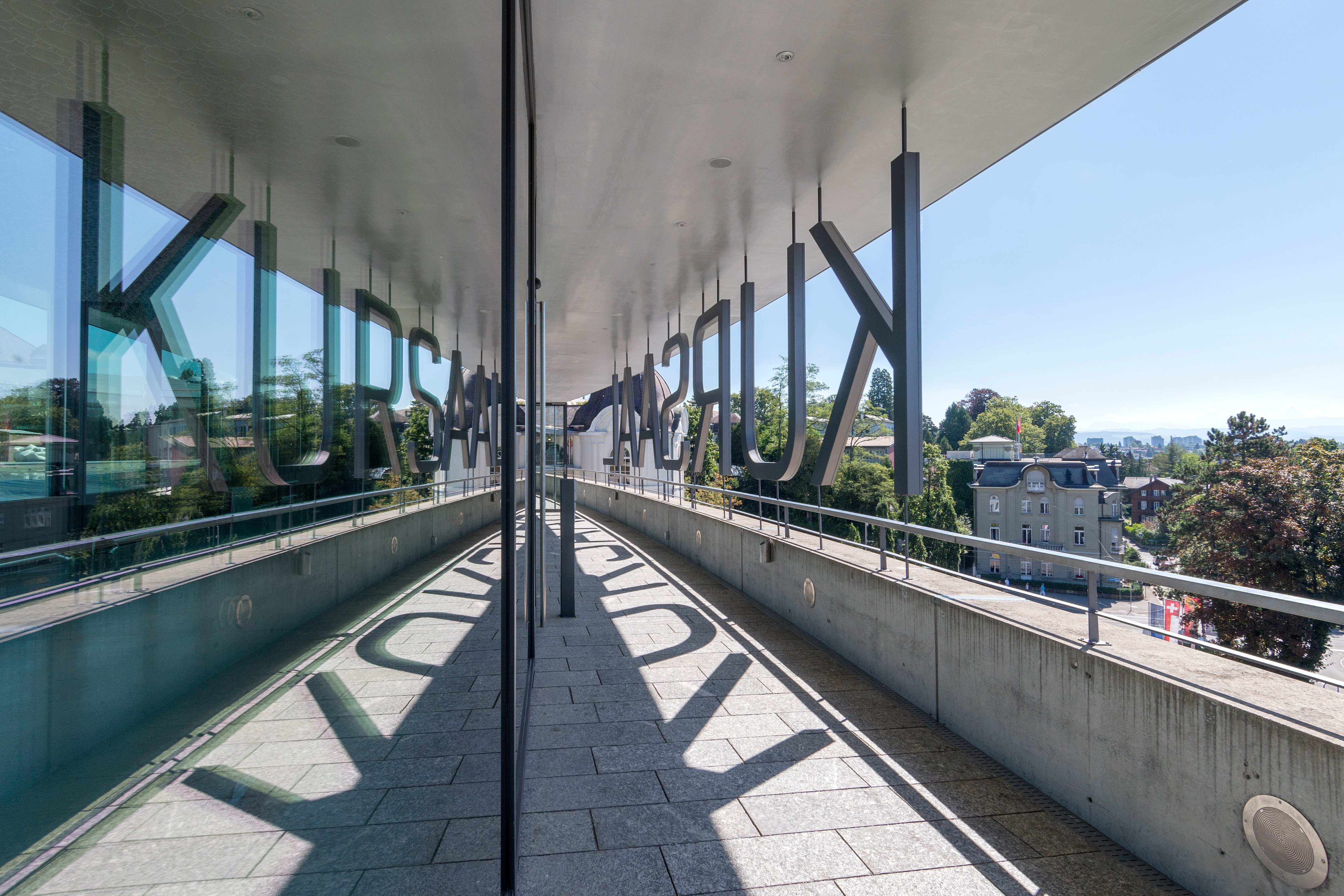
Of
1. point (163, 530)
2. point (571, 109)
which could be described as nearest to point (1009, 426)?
point (571, 109)

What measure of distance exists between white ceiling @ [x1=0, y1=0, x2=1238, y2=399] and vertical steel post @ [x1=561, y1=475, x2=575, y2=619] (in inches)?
112

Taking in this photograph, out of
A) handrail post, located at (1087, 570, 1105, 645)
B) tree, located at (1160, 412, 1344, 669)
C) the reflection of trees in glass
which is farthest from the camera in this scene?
tree, located at (1160, 412, 1344, 669)

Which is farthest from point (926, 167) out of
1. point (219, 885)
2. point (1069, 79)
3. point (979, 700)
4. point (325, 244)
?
point (219, 885)

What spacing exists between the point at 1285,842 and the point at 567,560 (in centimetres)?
656

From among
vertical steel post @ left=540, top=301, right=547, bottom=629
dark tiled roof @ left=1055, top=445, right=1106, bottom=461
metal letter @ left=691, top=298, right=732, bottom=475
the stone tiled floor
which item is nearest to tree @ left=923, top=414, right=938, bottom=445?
dark tiled roof @ left=1055, top=445, right=1106, bottom=461

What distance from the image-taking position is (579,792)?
151 inches

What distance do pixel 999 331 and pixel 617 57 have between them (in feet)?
443

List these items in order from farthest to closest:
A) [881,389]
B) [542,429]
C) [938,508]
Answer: [881,389]
[938,508]
[542,429]

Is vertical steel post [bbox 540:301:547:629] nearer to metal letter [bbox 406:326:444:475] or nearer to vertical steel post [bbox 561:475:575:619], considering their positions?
vertical steel post [bbox 561:475:575:619]

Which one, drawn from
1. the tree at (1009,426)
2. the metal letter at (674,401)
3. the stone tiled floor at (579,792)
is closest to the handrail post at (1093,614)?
the stone tiled floor at (579,792)

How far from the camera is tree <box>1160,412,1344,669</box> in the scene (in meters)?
24.6

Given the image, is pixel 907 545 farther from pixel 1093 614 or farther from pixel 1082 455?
pixel 1082 455

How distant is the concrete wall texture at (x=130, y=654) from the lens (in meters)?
0.73

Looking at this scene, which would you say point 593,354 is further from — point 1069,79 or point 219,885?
point 219,885
